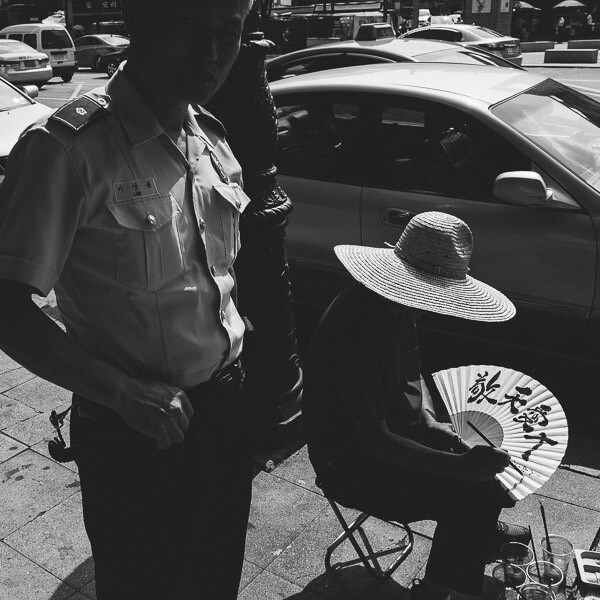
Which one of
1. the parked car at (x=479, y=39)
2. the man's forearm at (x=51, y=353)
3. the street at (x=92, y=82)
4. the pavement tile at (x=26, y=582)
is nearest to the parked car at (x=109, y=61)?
the street at (x=92, y=82)

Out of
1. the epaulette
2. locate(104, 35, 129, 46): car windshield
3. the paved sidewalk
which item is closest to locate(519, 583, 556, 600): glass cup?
the paved sidewalk

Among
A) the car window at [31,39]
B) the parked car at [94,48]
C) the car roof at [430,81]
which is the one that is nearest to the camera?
the car roof at [430,81]

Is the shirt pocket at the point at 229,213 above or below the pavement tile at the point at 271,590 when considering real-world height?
above

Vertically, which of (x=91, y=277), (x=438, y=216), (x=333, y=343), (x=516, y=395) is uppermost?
(x=91, y=277)

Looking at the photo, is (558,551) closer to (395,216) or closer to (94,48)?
(395,216)

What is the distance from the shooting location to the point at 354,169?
15.0ft

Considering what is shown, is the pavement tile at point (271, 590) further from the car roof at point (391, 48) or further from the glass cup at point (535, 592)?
the car roof at point (391, 48)

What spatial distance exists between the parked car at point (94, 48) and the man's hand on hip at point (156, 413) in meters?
28.3

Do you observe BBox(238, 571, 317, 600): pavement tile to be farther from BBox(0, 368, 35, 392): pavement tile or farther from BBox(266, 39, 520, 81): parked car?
BBox(266, 39, 520, 81): parked car

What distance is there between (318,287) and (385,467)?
94.6 inches

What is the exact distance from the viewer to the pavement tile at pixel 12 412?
12.9 ft

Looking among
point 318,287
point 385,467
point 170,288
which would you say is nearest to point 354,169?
point 318,287

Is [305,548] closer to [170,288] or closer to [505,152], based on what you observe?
[170,288]

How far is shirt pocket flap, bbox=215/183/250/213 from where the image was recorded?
1.82m
